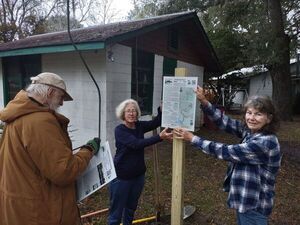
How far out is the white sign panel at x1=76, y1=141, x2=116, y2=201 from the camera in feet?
7.88

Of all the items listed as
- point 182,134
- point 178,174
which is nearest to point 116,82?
point 178,174

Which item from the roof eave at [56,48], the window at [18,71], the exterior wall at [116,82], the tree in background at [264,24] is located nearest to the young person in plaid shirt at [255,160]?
the roof eave at [56,48]

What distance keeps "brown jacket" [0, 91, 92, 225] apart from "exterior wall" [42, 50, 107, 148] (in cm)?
495

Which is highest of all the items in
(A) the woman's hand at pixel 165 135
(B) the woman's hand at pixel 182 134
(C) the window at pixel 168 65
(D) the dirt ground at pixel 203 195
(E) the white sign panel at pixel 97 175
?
(C) the window at pixel 168 65

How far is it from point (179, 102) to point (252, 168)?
97cm

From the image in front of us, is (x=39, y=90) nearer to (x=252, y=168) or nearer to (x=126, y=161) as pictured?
(x=126, y=161)

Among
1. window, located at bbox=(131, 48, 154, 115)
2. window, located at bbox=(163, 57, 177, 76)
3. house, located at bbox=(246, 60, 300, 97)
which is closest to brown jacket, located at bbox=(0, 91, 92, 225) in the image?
window, located at bbox=(131, 48, 154, 115)

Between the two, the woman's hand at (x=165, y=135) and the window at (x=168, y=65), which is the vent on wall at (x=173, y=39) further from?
the woman's hand at (x=165, y=135)

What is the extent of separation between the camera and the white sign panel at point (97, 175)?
2400 millimetres

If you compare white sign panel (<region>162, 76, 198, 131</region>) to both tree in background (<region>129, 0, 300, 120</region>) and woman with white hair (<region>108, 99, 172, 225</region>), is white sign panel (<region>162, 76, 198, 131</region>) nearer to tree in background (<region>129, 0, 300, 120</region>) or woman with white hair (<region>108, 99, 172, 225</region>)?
woman with white hair (<region>108, 99, 172, 225</region>)

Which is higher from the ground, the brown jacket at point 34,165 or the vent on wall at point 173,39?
the vent on wall at point 173,39

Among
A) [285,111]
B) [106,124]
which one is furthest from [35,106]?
[285,111]

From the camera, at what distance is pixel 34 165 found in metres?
2.00

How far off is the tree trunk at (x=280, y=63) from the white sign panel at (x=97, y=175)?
11.9 m
